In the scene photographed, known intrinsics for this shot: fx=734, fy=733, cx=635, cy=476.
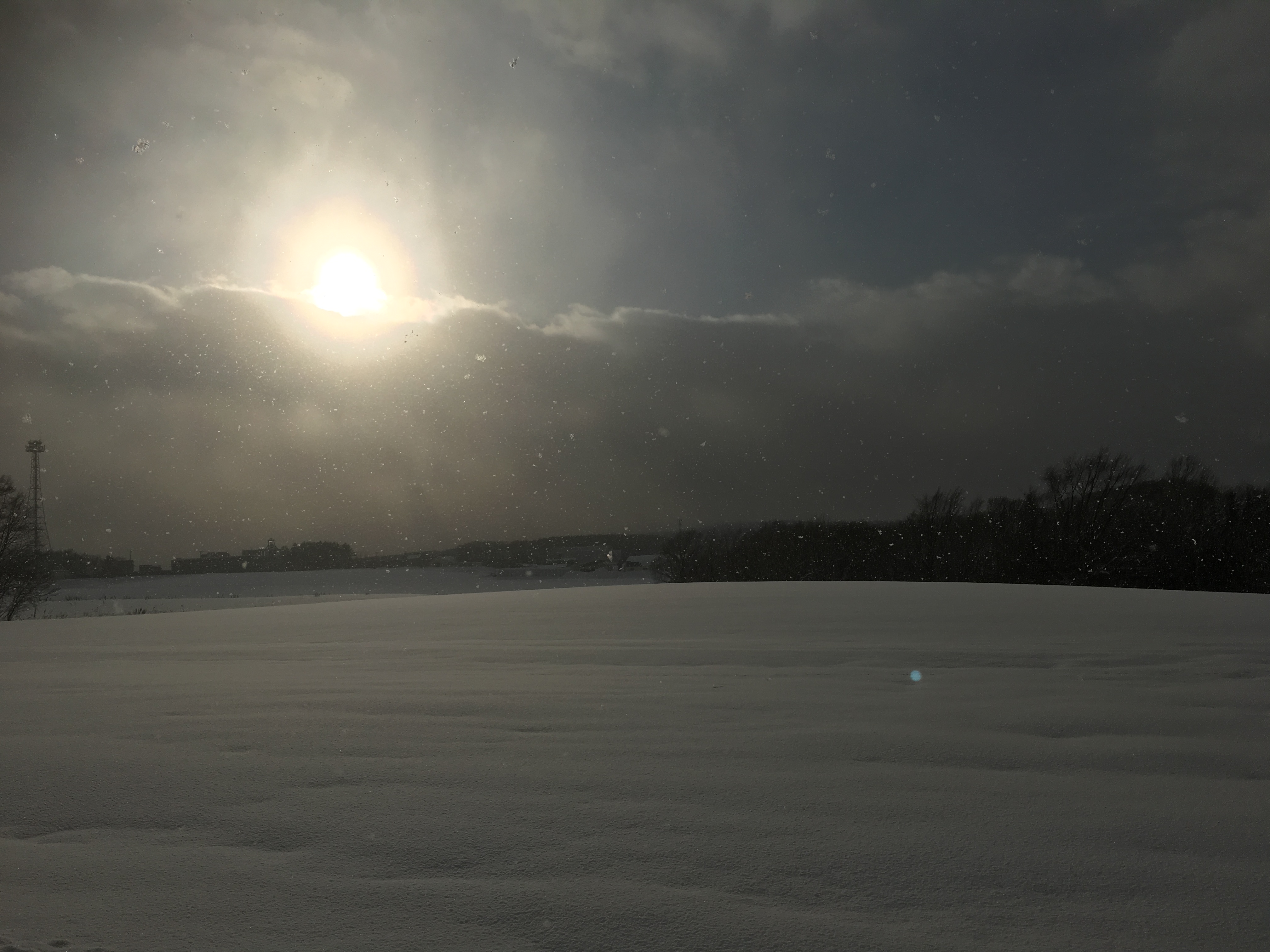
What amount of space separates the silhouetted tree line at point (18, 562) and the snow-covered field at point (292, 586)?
2.99ft

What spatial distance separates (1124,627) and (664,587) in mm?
6504

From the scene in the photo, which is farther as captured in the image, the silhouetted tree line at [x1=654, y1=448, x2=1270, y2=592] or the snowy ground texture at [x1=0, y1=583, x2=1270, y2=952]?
the silhouetted tree line at [x1=654, y1=448, x2=1270, y2=592]

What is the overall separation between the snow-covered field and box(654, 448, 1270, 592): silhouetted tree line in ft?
28.0

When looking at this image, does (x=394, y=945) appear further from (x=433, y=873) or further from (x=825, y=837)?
(x=825, y=837)

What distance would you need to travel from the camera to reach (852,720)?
258 cm

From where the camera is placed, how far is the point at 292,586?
44.2 metres

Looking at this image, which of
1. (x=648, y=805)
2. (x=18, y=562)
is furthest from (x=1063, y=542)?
(x=18, y=562)

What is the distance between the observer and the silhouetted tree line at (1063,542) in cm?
2741

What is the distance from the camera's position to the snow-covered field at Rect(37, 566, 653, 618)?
26.8 m

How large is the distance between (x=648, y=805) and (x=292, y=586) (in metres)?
47.5

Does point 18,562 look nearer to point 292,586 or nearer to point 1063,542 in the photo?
point 292,586

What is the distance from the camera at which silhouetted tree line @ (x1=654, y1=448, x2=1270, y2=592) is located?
27.4 metres

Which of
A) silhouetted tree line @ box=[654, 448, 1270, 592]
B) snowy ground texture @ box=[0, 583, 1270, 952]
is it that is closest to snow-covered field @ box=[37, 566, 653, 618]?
silhouetted tree line @ box=[654, 448, 1270, 592]

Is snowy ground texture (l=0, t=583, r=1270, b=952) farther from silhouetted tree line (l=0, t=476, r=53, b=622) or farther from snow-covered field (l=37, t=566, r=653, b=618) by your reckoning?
silhouetted tree line (l=0, t=476, r=53, b=622)
